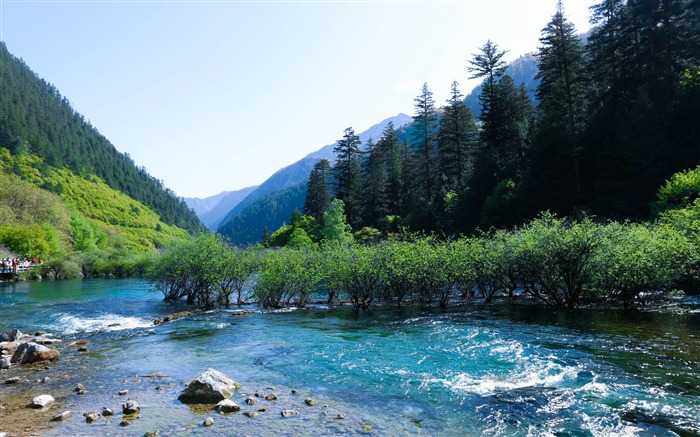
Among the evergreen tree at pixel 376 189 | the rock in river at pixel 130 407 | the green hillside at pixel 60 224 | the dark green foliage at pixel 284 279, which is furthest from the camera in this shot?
the evergreen tree at pixel 376 189

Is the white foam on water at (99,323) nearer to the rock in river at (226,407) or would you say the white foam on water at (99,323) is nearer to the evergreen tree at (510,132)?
the rock in river at (226,407)

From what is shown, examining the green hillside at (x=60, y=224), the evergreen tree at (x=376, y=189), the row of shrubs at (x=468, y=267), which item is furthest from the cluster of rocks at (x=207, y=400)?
the evergreen tree at (x=376, y=189)

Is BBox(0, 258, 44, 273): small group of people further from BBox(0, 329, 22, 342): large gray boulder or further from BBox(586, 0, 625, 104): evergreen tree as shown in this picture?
BBox(586, 0, 625, 104): evergreen tree

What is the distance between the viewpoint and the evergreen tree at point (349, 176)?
3996 inches

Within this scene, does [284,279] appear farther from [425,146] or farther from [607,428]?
[425,146]

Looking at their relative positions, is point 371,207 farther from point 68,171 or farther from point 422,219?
point 68,171

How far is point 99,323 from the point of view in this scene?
2994 centimetres

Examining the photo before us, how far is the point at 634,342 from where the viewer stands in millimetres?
18391

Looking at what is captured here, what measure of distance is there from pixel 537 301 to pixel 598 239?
31.5 feet

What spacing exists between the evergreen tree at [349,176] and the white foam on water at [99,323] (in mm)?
70687

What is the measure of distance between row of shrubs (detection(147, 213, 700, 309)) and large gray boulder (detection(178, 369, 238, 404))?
19.1 m

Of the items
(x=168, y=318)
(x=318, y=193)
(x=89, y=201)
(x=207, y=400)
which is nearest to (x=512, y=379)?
(x=207, y=400)

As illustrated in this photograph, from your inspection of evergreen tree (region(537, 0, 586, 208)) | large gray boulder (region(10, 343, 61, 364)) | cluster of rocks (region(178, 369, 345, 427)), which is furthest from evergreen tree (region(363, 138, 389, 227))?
cluster of rocks (region(178, 369, 345, 427))

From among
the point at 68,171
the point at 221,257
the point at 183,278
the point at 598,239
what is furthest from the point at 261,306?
the point at 68,171
